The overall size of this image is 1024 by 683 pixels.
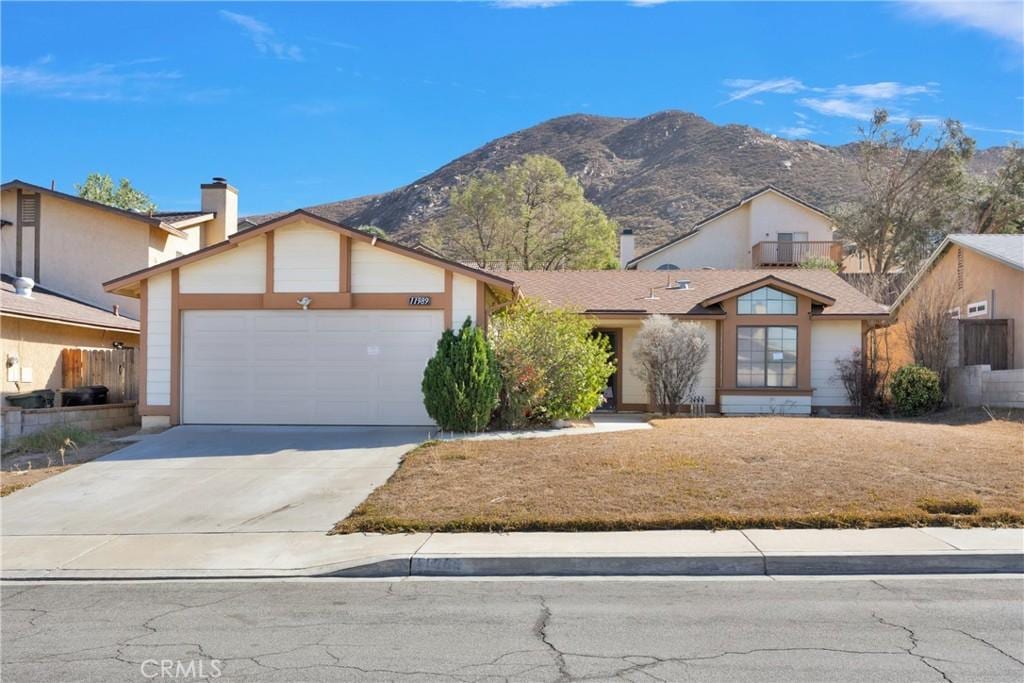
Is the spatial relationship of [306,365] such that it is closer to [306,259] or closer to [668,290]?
[306,259]

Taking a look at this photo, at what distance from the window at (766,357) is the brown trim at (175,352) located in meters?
13.2

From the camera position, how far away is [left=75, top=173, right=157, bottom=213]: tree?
45.0 m

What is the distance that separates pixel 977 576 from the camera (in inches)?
297

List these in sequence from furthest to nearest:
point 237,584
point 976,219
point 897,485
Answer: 1. point 976,219
2. point 897,485
3. point 237,584

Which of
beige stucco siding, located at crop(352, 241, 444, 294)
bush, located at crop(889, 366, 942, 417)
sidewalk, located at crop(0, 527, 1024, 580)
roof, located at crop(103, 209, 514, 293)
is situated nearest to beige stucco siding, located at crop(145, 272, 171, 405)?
roof, located at crop(103, 209, 514, 293)

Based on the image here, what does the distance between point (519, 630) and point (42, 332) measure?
16014 mm

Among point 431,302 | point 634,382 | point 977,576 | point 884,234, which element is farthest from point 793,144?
point 977,576

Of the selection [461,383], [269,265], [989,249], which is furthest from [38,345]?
[989,249]

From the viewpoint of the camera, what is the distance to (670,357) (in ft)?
62.1

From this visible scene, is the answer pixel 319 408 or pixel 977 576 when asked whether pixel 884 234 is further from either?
pixel 977 576

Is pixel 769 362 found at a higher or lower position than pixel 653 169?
lower

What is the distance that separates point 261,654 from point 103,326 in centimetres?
1616

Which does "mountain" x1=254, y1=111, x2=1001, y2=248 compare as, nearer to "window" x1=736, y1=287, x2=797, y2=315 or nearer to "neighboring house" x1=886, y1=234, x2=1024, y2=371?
"neighboring house" x1=886, y1=234, x2=1024, y2=371

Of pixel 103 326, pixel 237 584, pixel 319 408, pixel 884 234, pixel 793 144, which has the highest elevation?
pixel 793 144
